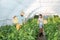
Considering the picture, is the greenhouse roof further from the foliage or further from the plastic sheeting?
the foliage

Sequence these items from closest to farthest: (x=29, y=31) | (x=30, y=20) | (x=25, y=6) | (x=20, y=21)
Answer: (x=29, y=31), (x=20, y=21), (x=30, y=20), (x=25, y=6)

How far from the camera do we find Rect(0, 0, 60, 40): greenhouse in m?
4.11

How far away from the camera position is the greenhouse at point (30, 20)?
4113 mm

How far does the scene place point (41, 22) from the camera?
4074 mm

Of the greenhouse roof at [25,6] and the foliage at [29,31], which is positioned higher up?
the greenhouse roof at [25,6]

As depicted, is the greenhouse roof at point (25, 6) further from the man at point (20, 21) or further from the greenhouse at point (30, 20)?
the man at point (20, 21)

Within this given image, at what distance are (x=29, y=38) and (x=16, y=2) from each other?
164 cm

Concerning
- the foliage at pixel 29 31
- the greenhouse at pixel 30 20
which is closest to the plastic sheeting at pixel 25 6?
the greenhouse at pixel 30 20

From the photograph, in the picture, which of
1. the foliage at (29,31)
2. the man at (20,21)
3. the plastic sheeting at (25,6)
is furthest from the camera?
the plastic sheeting at (25,6)

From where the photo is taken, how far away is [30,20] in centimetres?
487

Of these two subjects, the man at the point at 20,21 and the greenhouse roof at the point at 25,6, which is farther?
the greenhouse roof at the point at 25,6

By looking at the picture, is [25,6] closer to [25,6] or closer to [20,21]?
[25,6]

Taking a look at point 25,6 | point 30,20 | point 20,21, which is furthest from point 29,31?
point 25,6

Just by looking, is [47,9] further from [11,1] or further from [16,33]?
[16,33]
